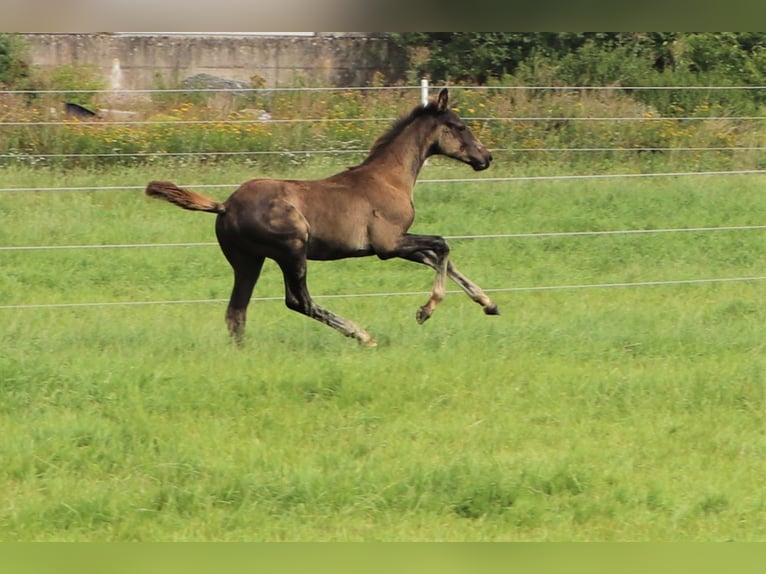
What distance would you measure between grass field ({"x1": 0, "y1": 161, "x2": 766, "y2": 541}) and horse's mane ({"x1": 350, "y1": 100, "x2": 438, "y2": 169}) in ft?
4.12

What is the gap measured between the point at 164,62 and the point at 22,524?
1063cm

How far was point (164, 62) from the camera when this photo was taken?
14.8m

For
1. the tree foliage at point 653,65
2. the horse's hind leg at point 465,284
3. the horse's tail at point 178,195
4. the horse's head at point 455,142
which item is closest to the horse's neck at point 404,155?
the horse's head at point 455,142

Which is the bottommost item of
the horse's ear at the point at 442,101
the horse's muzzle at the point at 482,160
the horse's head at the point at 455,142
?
the horse's muzzle at the point at 482,160

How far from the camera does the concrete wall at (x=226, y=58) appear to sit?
13828mm

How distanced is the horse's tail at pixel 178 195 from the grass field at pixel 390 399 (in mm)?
919

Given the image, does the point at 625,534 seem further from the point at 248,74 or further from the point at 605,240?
the point at 248,74

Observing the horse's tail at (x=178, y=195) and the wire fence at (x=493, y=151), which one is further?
the wire fence at (x=493, y=151)

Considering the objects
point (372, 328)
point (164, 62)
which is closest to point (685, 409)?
point (372, 328)

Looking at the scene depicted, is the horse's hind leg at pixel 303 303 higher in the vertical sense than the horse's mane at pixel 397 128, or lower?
lower

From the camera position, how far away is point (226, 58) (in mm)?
15711

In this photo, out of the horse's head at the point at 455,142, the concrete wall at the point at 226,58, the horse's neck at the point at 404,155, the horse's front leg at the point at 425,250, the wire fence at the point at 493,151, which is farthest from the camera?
the concrete wall at the point at 226,58

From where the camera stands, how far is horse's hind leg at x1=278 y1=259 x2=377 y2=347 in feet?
25.9

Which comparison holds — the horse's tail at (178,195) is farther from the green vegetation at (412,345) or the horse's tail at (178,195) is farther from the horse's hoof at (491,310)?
the horse's hoof at (491,310)
